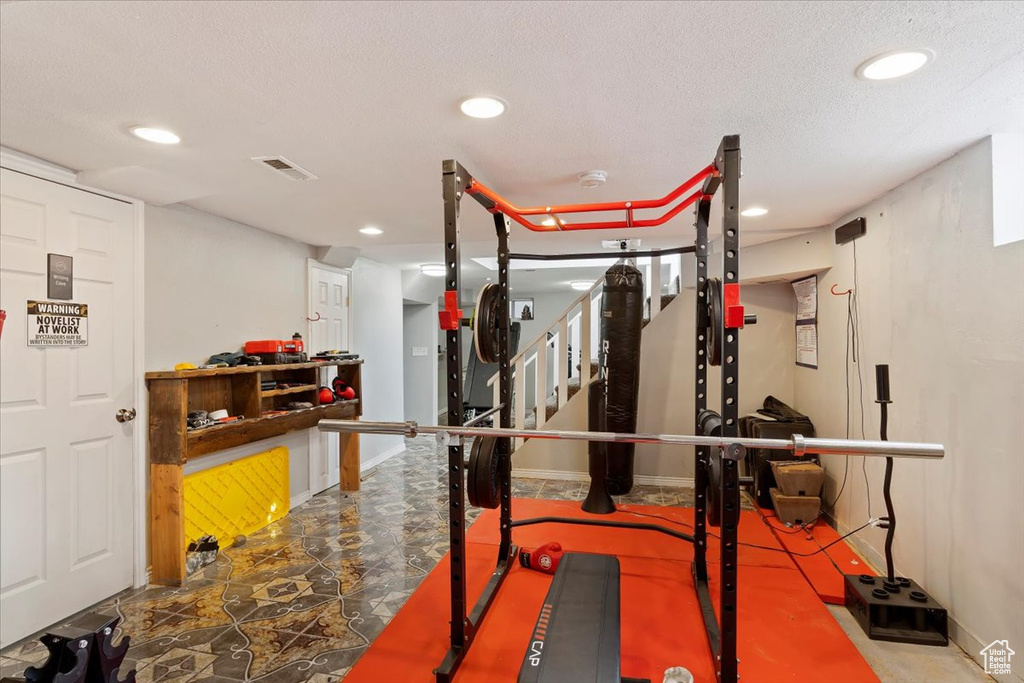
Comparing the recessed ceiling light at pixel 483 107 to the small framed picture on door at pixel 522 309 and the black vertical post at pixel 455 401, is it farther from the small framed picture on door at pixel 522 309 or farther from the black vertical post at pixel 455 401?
the small framed picture on door at pixel 522 309

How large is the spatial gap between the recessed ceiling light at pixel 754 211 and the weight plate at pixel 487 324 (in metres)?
1.89

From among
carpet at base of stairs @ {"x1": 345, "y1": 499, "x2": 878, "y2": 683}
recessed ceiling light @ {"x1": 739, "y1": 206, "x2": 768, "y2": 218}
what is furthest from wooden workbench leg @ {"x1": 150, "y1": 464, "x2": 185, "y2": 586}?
recessed ceiling light @ {"x1": 739, "y1": 206, "x2": 768, "y2": 218}

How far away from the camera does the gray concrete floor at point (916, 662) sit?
1.98 m

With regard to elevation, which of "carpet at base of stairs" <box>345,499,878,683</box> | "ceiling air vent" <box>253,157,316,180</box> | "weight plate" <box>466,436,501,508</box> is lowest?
"carpet at base of stairs" <box>345,499,878,683</box>

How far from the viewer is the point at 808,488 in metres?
3.55

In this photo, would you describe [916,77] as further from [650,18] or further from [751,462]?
[751,462]

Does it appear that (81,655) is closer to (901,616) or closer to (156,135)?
(156,135)

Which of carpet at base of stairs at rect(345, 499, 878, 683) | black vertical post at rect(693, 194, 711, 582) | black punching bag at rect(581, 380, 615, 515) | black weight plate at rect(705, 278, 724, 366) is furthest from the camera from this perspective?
black punching bag at rect(581, 380, 615, 515)

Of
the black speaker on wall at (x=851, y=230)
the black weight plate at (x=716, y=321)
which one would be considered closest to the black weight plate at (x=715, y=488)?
the black weight plate at (x=716, y=321)

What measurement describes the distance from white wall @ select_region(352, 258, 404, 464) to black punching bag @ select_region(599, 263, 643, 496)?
8.67 feet

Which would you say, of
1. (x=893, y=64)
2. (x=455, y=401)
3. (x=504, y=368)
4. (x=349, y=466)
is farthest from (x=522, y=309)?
(x=893, y=64)

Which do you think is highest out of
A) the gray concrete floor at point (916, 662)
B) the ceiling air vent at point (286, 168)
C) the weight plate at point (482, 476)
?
the ceiling air vent at point (286, 168)

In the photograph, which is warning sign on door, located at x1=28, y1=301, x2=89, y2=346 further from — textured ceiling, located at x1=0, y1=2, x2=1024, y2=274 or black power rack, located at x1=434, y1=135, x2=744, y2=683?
black power rack, located at x1=434, y1=135, x2=744, y2=683

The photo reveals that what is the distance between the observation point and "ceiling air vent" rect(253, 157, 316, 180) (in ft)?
7.73
